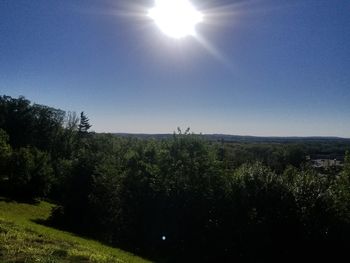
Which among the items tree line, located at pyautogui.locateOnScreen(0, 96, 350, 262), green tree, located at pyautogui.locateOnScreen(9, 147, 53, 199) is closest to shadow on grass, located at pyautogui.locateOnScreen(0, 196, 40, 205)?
green tree, located at pyautogui.locateOnScreen(9, 147, 53, 199)

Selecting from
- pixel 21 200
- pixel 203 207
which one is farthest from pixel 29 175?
pixel 203 207

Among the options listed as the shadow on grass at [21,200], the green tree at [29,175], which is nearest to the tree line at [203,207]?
the shadow on grass at [21,200]

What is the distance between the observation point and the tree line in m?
32.1

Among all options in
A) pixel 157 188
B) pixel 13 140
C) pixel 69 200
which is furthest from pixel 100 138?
pixel 157 188

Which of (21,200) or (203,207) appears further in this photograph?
(21,200)

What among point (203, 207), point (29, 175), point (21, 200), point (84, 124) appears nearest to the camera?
point (203, 207)

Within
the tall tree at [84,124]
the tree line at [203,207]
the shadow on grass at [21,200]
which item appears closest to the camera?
the tree line at [203,207]

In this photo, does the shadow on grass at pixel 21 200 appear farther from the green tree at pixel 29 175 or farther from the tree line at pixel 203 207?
the tree line at pixel 203 207

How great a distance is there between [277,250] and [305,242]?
2.16m

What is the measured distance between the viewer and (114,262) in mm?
16656

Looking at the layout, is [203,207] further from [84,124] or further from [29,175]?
[84,124]

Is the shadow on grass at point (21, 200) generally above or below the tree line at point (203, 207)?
below

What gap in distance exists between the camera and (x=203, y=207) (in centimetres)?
3534

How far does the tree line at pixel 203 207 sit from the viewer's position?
32125mm
